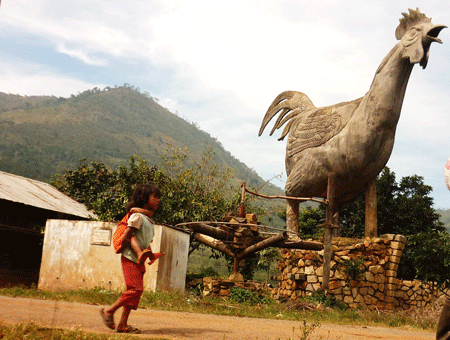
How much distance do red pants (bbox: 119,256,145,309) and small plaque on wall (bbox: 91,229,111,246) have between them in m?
6.91

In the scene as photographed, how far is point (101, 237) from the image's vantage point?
12.0m

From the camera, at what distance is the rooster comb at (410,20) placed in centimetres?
1203

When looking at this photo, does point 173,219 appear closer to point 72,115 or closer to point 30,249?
point 30,249

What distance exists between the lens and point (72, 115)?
113m

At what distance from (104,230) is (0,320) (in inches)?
279

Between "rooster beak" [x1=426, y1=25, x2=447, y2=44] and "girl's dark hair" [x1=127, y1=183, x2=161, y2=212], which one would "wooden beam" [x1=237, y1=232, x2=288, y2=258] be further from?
"girl's dark hair" [x1=127, y1=183, x2=161, y2=212]

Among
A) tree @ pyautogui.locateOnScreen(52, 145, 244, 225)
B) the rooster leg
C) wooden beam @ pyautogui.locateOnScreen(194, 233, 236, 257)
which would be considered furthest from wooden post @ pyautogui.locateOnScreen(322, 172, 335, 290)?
tree @ pyautogui.locateOnScreen(52, 145, 244, 225)

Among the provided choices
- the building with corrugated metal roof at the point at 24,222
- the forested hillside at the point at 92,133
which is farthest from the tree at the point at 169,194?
the forested hillside at the point at 92,133

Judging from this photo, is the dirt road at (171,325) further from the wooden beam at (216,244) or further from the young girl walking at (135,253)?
the wooden beam at (216,244)

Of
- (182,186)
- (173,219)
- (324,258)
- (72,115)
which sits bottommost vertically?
(324,258)

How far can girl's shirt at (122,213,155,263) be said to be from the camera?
522 cm

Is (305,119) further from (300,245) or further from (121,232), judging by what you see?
→ (121,232)

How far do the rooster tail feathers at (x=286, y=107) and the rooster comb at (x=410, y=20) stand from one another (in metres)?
3.26

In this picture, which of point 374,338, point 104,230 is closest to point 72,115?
→ point 104,230
